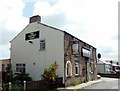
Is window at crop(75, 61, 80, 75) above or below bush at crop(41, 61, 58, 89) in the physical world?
above

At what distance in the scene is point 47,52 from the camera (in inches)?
1007

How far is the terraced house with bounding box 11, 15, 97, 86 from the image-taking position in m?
24.7

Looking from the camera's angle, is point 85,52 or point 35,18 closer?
point 35,18

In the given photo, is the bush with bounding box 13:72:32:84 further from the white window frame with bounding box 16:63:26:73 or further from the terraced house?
the white window frame with bounding box 16:63:26:73

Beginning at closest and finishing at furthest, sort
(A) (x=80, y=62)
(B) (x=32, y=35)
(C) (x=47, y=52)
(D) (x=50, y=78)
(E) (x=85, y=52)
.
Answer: (D) (x=50, y=78) → (C) (x=47, y=52) → (B) (x=32, y=35) → (A) (x=80, y=62) → (E) (x=85, y=52)

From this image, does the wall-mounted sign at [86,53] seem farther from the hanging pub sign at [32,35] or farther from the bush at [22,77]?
the bush at [22,77]

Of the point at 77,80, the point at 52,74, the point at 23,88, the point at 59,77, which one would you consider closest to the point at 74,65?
the point at 77,80

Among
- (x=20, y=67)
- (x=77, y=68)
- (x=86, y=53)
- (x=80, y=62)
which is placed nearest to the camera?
(x=77, y=68)

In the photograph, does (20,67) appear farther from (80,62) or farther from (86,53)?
(86,53)

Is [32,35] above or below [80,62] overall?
above

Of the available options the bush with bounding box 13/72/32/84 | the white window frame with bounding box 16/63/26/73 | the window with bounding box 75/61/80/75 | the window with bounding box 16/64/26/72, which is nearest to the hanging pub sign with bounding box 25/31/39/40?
the white window frame with bounding box 16/63/26/73

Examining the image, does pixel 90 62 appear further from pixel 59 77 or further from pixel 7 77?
pixel 7 77

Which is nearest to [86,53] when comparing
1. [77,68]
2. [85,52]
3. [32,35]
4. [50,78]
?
[85,52]

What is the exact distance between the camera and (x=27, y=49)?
2777 centimetres
